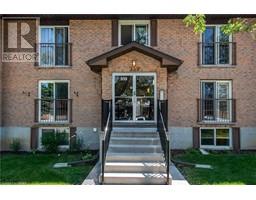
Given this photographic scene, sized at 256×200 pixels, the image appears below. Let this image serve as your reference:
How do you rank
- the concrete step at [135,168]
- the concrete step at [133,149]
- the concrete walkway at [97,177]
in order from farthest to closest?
the concrete step at [133,149] < the concrete step at [135,168] < the concrete walkway at [97,177]

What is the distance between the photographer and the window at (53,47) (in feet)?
A: 56.4

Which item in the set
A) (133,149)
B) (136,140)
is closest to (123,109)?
(136,140)

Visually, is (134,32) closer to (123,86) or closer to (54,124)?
(123,86)

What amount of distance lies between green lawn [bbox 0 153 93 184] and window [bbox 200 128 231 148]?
611 cm

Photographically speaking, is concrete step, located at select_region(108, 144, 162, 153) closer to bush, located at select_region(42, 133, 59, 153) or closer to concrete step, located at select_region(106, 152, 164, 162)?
concrete step, located at select_region(106, 152, 164, 162)

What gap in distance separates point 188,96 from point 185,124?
4.42ft

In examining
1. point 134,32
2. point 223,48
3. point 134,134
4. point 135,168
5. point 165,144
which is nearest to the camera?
point 135,168

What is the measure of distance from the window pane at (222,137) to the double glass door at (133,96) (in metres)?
3.72

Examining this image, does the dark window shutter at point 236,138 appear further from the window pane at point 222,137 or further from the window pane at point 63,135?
the window pane at point 63,135

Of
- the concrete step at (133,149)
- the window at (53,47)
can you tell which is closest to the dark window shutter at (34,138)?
the window at (53,47)

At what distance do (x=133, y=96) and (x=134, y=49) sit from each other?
6.90 feet

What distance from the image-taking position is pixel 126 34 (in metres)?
17.1

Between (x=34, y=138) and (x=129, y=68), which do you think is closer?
(x=129, y=68)

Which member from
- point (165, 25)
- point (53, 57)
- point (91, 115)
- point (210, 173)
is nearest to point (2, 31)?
point (53, 57)
